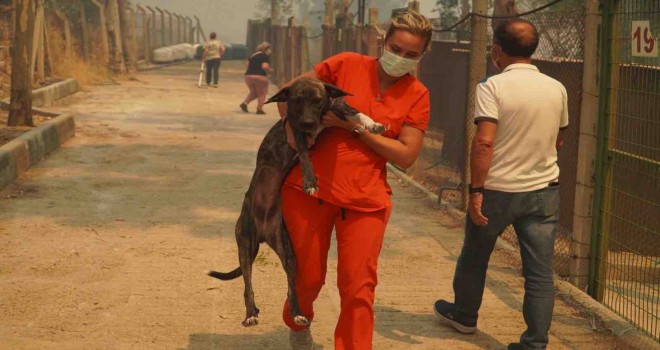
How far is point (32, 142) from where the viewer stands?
12906 millimetres

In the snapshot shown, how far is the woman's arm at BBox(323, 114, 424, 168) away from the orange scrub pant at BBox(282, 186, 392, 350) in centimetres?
29

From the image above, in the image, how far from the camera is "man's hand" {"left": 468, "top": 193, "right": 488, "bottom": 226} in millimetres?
5715

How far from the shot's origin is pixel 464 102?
12742 millimetres

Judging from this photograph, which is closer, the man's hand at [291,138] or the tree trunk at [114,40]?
the man's hand at [291,138]

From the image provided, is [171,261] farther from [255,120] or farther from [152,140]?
[255,120]

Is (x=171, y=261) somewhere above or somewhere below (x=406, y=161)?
below

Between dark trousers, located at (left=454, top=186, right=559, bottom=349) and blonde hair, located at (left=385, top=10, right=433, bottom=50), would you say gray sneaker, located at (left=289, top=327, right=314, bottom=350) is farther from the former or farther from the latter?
blonde hair, located at (left=385, top=10, right=433, bottom=50)

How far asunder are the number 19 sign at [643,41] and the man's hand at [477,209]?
1.35 meters

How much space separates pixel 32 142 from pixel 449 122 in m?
5.48

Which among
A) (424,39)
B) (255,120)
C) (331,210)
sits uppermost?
(424,39)

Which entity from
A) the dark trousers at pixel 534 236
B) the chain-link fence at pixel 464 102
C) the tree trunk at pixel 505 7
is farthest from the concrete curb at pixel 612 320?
the tree trunk at pixel 505 7

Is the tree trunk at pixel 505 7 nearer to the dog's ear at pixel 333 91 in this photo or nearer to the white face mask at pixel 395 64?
the white face mask at pixel 395 64

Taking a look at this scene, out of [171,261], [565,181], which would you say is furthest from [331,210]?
[565,181]

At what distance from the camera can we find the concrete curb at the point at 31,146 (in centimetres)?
1138
